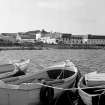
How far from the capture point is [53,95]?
11.8m

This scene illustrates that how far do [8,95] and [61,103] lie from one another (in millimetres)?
3082

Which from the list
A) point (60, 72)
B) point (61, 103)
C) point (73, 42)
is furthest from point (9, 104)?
point (73, 42)

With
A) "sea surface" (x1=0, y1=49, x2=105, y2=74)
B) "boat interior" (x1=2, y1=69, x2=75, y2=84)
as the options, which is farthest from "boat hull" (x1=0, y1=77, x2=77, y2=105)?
"sea surface" (x1=0, y1=49, x2=105, y2=74)

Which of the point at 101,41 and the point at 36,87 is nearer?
the point at 36,87

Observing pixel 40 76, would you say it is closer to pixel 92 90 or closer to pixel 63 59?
pixel 92 90

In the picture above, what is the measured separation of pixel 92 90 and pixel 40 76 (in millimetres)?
4167

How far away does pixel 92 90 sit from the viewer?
1180 centimetres

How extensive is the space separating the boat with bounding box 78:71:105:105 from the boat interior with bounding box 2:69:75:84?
7.63 ft

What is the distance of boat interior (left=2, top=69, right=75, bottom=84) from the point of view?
1337cm

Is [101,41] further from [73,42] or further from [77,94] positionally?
[77,94]

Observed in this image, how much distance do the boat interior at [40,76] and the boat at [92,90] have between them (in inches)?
91.6

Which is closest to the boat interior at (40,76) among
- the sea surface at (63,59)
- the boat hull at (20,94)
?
the boat hull at (20,94)

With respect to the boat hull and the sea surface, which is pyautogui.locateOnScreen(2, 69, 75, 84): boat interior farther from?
the sea surface

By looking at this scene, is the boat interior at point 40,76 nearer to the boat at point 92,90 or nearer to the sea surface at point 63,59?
the boat at point 92,90
